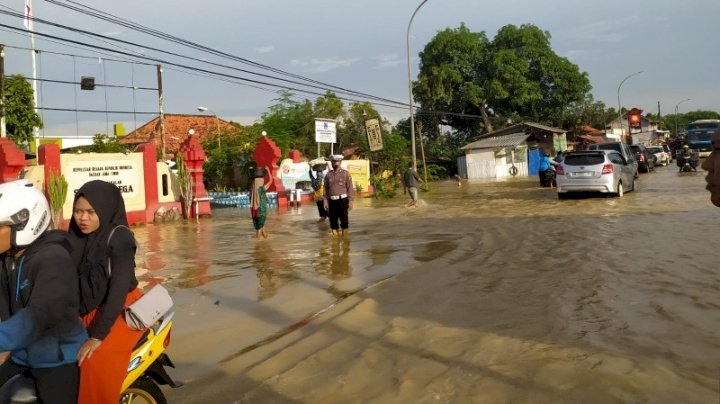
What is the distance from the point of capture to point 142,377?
3504 mm

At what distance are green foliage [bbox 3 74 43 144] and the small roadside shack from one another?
1125 inches

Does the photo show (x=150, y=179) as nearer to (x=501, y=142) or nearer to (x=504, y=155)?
(x=501, y=142)

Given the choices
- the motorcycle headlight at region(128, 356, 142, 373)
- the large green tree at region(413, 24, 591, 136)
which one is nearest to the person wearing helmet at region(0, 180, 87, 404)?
the motorcycle headlight at region(128, 356, 142, 373)

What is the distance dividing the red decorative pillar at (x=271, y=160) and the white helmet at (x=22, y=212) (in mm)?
21912

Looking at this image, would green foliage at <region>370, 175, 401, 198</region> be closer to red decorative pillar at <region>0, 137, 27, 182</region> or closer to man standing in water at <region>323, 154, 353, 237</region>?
man standing in water at <region>323, 154, 353, 237</region>

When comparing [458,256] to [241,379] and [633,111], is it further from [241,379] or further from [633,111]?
[633,111]

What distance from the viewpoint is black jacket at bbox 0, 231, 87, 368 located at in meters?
2.79

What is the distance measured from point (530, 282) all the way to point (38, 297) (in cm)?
616

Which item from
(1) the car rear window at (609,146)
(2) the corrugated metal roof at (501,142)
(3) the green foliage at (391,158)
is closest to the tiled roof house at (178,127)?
(2) the corrugated metal roof at (501,142)

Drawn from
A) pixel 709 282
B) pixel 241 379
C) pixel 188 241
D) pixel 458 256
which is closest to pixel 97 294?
pixel 241 379

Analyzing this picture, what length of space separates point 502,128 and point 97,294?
52.1 metres

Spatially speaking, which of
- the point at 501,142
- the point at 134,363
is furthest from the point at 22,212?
the point at 501,142

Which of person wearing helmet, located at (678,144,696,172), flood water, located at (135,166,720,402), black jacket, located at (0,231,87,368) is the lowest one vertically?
flood water, located at (135,166,720,402)

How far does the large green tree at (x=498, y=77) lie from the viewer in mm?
52594
